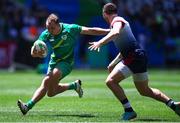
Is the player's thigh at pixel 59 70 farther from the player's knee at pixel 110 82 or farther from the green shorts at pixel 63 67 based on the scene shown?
the player's knee at pixel 110 82

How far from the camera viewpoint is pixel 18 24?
34.8 metres

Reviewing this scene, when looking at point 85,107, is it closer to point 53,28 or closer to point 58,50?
point 58,50

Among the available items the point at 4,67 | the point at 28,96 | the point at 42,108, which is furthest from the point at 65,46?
the point at 4,67

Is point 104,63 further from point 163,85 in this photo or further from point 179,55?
point 163,85

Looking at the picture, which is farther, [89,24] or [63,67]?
[89,24]

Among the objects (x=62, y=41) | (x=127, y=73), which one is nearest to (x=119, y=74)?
(x=127, y=73)

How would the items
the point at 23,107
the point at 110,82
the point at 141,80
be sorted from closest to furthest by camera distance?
the point at 110,82
the point at 141,80
the point at 23,107

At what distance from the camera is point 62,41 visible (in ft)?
47.0

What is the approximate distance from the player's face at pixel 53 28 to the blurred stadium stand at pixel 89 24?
63.5 ft

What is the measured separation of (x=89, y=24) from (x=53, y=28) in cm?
2350

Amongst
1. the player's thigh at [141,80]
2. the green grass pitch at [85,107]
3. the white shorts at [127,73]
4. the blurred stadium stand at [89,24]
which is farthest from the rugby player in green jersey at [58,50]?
the blurred stadium stand at [89,24]

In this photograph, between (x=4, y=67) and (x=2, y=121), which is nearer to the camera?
(x=2, y=121)

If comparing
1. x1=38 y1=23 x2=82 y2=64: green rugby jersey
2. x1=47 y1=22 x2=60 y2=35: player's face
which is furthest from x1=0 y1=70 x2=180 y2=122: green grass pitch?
x1=47 y1=22 x2=60 y2=35: player's face

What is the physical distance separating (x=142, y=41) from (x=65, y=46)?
75.1 ft
